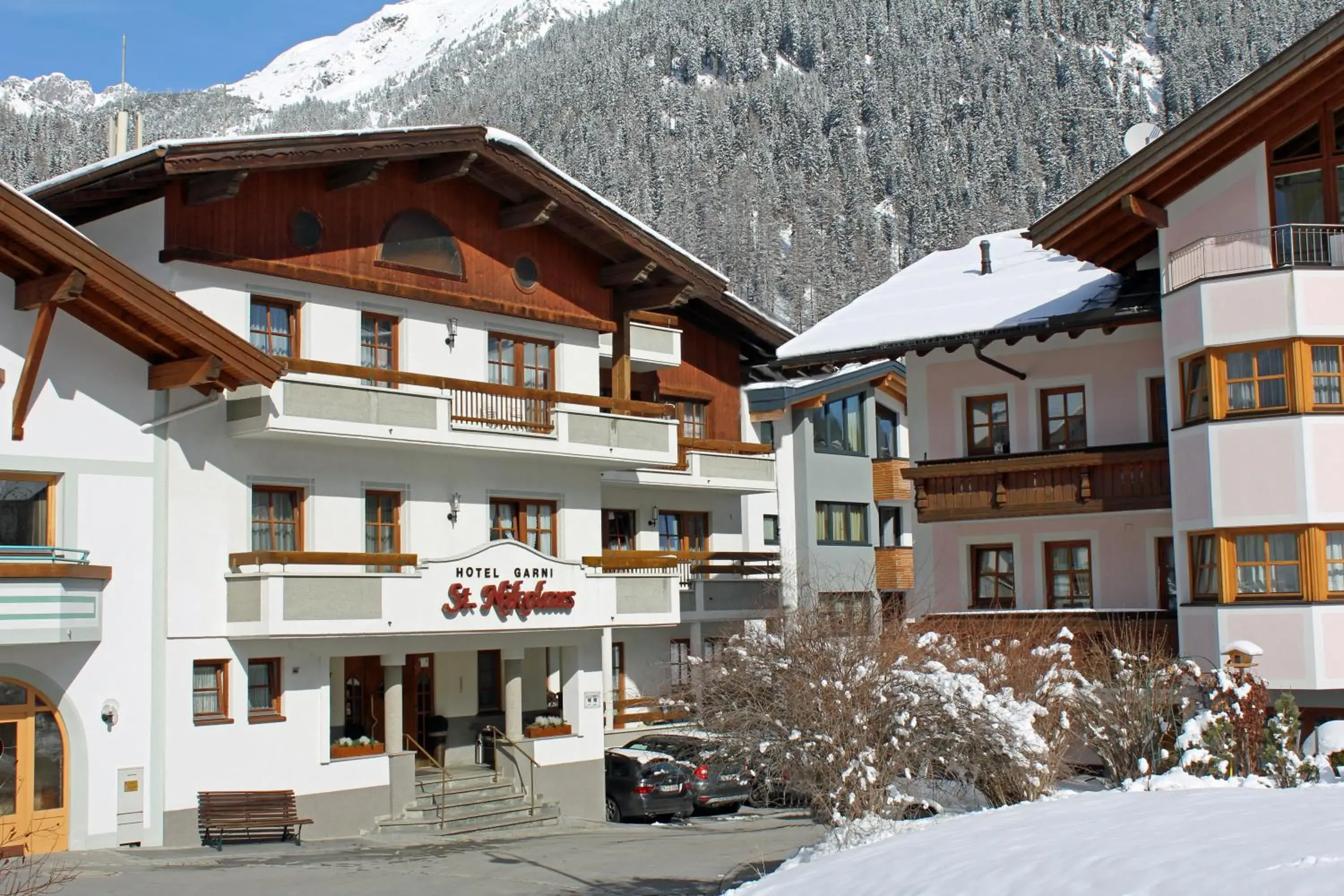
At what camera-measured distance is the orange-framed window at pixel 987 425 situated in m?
31.1

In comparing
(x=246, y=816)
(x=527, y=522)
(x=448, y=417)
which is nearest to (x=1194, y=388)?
(x=527, y=522)

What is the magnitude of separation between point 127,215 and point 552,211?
→ 791 centimetres

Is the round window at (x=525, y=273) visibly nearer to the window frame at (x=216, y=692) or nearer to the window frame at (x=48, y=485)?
the window frame at (x=216, y=692)

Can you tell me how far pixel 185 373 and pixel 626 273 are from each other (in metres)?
10.4

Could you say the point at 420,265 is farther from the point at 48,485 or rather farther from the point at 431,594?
the point at 48,485

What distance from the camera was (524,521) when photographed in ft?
100

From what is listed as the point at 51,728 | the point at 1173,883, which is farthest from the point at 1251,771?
the point at 51,728

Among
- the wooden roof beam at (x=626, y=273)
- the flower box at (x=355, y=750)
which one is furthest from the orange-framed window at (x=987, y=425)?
the flower box at (x=355, y=750)

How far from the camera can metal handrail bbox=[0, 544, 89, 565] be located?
885 inches

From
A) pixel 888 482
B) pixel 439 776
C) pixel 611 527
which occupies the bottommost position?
pixel 439 776

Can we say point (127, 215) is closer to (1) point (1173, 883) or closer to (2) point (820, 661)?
(2) point (820, 661)

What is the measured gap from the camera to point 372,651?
2728cm

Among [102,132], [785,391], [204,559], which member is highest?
[102,132]

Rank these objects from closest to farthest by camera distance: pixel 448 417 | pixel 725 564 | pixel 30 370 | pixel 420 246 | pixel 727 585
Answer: pixel 30 370 < pixel 448 417 < pixel 420 246 < pixel 727 585 < pixel 725 564
